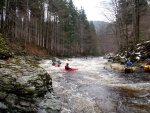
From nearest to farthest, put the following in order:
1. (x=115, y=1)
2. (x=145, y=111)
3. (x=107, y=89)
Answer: (x=145, y=111) < (x=107, y=89) < (x=115, y=1)

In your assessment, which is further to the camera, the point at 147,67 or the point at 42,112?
the point at 147,67

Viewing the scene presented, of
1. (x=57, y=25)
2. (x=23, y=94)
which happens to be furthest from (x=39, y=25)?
(x=23, y=94)

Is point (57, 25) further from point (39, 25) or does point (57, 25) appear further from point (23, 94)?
point (23, 94)

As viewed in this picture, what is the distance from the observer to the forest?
2690 cm

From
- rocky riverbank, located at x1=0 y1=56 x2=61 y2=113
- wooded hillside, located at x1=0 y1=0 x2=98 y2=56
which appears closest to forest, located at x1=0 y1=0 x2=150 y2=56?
wooded hillside, located at x1=0 y1=0 x2=98 y2=56

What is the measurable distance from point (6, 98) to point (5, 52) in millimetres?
3396

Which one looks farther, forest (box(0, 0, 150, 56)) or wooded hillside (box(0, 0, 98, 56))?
wooded hillside (box(0, 0, 98, 56))

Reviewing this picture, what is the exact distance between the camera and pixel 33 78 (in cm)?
631

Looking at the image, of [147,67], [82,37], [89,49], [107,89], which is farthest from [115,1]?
[89,49]

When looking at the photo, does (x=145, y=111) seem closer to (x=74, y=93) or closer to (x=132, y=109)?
(x=132, y=109)

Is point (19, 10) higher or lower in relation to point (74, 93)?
higher

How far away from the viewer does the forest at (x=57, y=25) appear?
26.9 meters

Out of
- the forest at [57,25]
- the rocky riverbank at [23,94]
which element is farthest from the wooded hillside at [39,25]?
the rocky riverbank at [23,94]

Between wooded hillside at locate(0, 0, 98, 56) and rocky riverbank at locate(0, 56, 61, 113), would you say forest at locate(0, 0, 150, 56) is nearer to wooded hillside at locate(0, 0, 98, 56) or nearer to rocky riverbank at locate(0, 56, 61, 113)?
wooded hillside at locate(0, 0, 98, 56)
